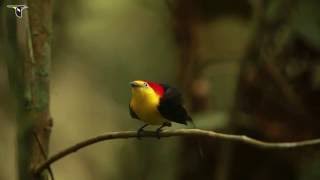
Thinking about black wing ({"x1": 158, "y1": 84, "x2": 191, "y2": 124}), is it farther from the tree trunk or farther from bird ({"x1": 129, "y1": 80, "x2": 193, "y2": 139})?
the tree trunk

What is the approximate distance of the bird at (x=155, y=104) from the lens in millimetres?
583

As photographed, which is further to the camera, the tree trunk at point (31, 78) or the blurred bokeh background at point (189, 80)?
the blurred bokeh background at point (189, 80)

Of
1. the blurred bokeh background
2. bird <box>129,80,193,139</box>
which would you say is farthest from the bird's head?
the blurred bokeh background

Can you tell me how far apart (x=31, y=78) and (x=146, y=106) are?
0.15 metres

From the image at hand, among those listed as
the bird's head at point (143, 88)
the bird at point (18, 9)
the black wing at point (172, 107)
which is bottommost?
the black wing at point (172, 107)

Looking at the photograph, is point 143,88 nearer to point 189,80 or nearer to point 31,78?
point 31,78

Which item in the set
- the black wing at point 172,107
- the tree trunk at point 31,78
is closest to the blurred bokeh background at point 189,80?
the tree trunk at point 31,78

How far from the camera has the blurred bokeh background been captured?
1.06m

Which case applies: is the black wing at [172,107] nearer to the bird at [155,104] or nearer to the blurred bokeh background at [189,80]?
the bird at [155,104]

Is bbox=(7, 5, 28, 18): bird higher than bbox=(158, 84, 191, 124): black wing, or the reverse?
bbox=(7, 5, 28, 18): bird

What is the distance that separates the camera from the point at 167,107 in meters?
0.61

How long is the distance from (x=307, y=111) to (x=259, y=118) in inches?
4.5

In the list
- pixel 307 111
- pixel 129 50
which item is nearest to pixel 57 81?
pixel 129 50

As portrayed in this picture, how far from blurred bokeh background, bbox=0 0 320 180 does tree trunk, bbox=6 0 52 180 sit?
0.57ft
